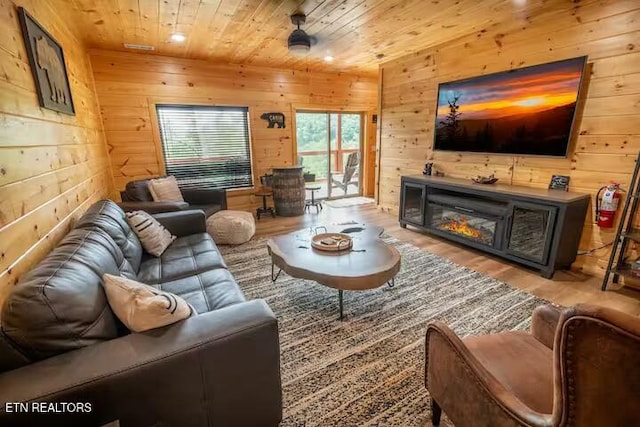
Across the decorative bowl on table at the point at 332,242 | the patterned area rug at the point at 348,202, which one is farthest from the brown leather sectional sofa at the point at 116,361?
the patterned area rug at the point at 348,202

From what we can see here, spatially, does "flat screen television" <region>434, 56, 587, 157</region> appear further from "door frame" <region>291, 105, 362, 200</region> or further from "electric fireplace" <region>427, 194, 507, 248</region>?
"door frame" <region>291, 105, 362, 200</region>

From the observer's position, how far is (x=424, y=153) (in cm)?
422

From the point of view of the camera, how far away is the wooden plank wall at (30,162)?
133cm

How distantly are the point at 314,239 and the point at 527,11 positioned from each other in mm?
2972

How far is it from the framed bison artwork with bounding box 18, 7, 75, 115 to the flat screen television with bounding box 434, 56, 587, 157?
388 centimetres

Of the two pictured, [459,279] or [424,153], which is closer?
[459,279]

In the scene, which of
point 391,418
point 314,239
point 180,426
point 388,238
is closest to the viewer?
point 180,426

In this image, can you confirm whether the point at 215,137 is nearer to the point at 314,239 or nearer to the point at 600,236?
the point at 314,239

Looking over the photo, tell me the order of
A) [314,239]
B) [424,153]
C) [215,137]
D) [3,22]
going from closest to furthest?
1. [3,22]
2. [314,239]
3. [424,153]
4. [215,137]

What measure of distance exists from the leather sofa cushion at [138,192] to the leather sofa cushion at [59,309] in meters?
2.36

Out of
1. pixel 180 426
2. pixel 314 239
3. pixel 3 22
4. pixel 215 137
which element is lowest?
pixel 180 426

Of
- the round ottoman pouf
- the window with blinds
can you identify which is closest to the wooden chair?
the window with blinds

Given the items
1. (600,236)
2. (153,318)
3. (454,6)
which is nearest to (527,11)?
(454,6)

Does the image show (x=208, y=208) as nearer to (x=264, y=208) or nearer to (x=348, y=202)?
(x=264, y=208)
